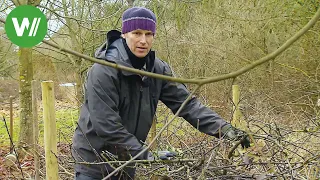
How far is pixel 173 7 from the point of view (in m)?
12.7

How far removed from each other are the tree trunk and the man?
188 inches

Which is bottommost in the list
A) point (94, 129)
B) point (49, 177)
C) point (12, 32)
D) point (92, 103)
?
point (49, 177)

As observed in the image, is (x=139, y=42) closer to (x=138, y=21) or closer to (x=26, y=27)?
(x=138, y=21)

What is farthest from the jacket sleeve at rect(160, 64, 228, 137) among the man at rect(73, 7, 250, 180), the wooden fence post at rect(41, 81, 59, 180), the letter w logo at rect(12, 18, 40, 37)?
the letter w logo at rect(12, 18, 40, 37)

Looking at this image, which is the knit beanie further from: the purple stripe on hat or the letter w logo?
the letter w logo

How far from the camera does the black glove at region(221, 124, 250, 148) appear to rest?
244 cm

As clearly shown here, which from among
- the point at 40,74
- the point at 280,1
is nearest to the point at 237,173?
the point at 280,1

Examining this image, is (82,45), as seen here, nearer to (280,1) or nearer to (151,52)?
(280,1)

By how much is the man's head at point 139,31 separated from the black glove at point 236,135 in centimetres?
74

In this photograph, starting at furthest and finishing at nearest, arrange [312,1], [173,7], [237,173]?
1. [173,7]
2. [312,1]
3. [237,173]

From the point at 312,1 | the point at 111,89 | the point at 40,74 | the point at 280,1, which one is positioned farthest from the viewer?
the point at 40,74

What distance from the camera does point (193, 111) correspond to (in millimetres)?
2863

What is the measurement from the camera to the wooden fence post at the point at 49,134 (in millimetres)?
3062

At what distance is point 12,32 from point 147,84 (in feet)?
4.71
